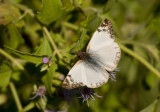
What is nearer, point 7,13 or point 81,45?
point 81,45

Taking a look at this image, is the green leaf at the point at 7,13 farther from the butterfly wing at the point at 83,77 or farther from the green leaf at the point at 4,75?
the butterfly wing at the point at 83,77

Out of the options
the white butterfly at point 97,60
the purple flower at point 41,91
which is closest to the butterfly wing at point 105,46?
the white butterfly at point 97,60

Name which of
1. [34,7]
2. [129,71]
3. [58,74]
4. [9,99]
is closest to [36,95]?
[58,74]

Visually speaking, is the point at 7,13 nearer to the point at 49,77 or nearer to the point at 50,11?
the point at 50,11

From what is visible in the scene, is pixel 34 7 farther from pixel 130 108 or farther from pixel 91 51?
pixel 130 108

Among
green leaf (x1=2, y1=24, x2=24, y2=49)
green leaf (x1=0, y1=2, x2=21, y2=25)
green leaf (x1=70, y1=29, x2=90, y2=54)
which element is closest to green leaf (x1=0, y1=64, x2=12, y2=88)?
green leaf (x1=2, y1=24, x2=24, y2=49)

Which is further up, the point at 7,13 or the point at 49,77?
the point at 7,13

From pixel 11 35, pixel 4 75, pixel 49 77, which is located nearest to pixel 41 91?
pixel 49 77
